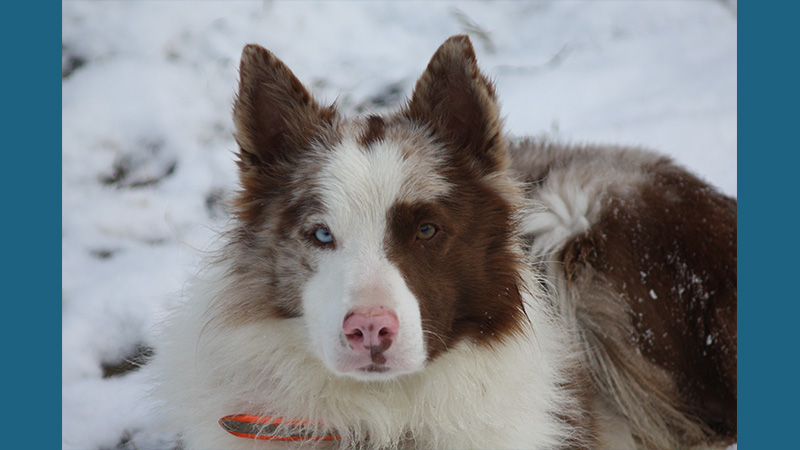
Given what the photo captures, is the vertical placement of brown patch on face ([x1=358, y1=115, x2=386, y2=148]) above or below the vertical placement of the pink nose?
above

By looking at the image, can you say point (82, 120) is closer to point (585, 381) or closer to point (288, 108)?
point (288, 108)

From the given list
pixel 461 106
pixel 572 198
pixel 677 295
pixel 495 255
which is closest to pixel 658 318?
pixel 677 295

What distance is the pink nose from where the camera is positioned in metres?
2.41

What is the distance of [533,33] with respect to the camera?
7.05 meters

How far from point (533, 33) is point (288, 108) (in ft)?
15.3

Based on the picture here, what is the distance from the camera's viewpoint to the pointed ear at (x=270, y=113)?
2.89 meters

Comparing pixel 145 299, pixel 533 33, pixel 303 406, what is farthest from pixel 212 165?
pixel 533 33

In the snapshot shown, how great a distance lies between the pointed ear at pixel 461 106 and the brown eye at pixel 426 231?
1.36 ft

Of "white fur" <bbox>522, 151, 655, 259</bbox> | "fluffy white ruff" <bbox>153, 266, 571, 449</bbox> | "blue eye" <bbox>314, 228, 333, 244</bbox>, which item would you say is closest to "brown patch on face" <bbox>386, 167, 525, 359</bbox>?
"fluffy white ruff" <bbox>153, 266, 571, 449</bbox>

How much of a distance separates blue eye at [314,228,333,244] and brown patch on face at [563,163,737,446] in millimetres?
1675

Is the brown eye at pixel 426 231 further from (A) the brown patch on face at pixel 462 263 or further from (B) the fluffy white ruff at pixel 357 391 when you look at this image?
(B) the fluffy white ruff at pixel 357 391

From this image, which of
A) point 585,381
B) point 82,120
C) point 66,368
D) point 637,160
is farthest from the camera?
point 82,120

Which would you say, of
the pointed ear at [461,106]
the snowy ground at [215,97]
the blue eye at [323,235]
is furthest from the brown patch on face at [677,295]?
the blue eye at [323,235]

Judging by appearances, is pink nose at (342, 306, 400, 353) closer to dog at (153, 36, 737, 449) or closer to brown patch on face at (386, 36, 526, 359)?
dog at (153, 36, 737, 449)
